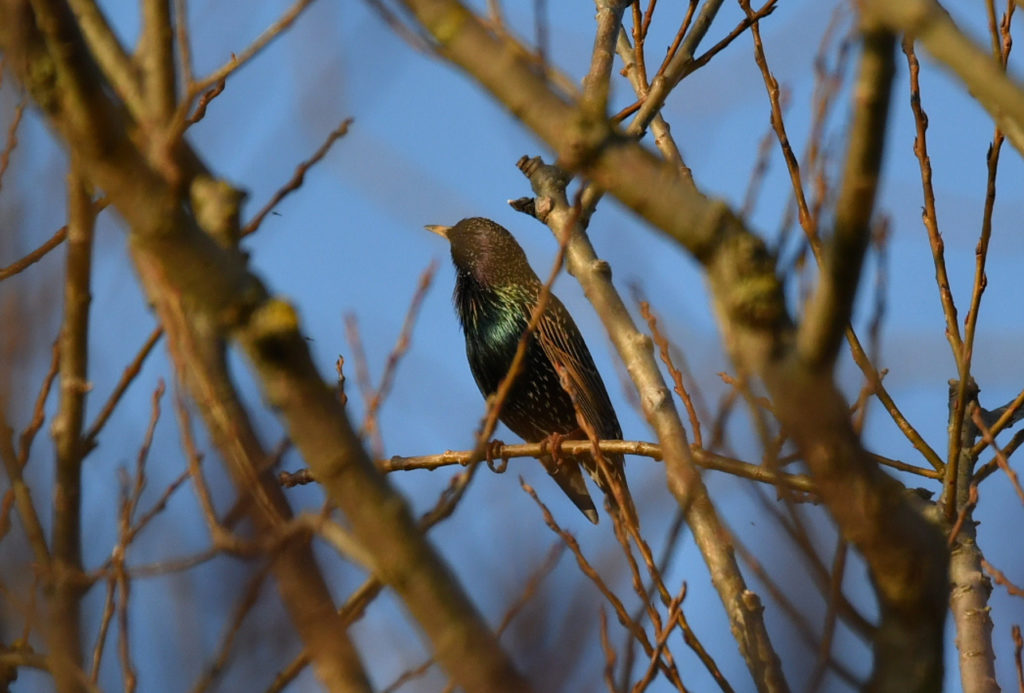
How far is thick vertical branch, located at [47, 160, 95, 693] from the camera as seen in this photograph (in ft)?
6.63

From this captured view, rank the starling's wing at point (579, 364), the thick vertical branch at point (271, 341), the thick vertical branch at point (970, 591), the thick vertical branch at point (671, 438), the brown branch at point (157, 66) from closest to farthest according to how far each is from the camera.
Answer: the thick vertical branch at point (271, 341) → the brown branch at point (157, 66) → the thick vertical branch at point (671, 438) → the thick vertical branch at point (970, 591) → the starling's wing at point (579, 364)

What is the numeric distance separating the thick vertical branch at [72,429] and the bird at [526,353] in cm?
408

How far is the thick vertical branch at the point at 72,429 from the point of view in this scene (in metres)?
2.02

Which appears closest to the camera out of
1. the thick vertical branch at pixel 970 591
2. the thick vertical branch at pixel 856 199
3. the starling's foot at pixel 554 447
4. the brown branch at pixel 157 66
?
the thick vertical branch at pixel 856 199

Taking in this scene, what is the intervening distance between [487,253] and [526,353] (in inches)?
41.6

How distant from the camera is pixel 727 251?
146 centimetres

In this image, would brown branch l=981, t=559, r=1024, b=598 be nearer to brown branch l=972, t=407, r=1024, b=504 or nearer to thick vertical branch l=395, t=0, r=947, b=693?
brown branch l=972, t=407, r=1024, b=504

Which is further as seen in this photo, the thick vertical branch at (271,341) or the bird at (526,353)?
the bird at (526,353)

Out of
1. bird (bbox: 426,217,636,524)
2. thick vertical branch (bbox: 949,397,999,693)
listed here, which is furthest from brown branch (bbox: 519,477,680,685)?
bird (bbox: 426,217,636,524)

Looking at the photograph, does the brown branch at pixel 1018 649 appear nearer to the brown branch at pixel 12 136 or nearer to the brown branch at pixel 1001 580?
the brown branch at pixel 1001 580

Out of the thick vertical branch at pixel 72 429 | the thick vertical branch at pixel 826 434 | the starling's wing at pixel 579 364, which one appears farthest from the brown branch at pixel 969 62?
the starling's wing at pixel 579 364

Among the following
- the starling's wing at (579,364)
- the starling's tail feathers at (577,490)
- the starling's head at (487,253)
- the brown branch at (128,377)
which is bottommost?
the brown branch at (128,377)

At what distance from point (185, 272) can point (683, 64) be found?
118 inches

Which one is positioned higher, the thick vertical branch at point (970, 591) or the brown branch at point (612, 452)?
the brown branch at point (612, 452)
